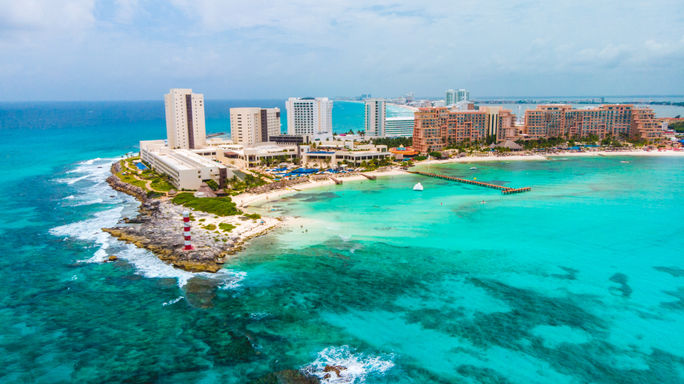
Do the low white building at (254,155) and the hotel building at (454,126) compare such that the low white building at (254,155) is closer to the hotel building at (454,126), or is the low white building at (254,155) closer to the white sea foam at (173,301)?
the hotel building at (454,126)

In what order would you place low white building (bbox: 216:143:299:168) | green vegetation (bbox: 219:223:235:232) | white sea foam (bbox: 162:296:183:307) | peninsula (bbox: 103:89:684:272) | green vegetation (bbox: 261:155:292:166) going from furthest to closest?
green vegetation (bbox: 261:155:292:166), low white building (bbox: 216:143:299:168), peninsula (bbox: 103:89:684:272), green vegetation (bbox: 219:223:235:232), white sea foam (bbox: 162:296:183:307)

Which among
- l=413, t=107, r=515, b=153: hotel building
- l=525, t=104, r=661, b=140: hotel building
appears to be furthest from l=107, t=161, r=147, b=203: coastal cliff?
l=525, t=104, r=661, b=140: hotel building

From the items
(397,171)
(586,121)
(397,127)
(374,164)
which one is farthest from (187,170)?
(586,121)

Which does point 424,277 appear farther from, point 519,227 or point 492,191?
point 492,191

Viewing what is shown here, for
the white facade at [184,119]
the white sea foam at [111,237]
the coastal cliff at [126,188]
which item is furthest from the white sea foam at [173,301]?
the white facade at [184,119]

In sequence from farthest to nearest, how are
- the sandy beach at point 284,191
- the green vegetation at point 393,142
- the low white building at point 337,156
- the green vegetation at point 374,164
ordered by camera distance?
1. the green vegetation at point 393,142
2. the low white building at point 337,156
3. the green vegetation at point 374,164
4. the sandy beach at point 284,191

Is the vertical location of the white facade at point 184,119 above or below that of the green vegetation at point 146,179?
above

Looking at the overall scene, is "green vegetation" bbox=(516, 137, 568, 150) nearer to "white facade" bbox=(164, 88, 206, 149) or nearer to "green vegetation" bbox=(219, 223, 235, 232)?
"white facade" bbox=(164, 88, 206, 149)
